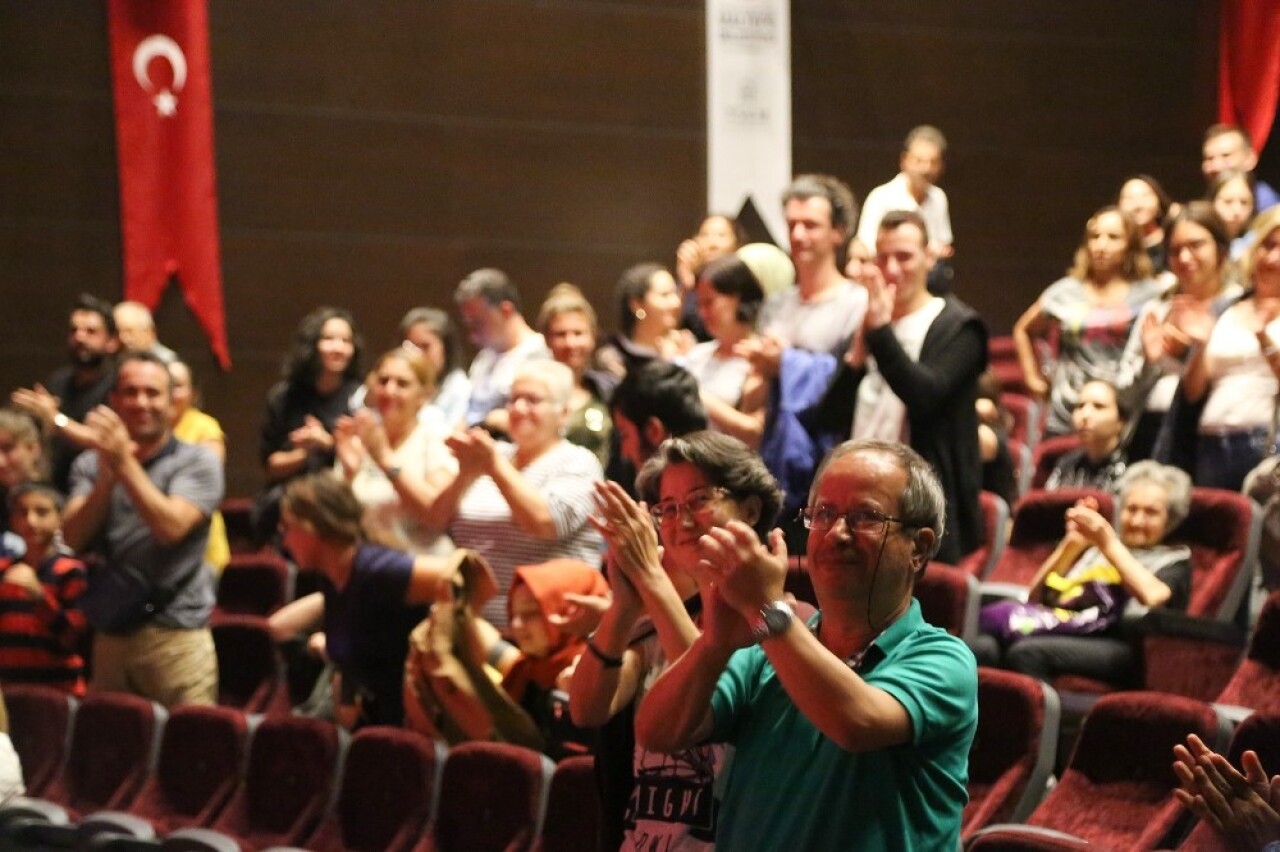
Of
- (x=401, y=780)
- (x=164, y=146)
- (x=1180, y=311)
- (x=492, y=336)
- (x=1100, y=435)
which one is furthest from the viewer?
(x=164, y=146)

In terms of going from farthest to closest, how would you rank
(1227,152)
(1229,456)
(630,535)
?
(1227,152) → (1229,456) → (630,535)

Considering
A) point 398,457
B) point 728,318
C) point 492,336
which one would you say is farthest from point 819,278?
point 492,336

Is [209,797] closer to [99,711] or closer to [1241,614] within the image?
[99,711]

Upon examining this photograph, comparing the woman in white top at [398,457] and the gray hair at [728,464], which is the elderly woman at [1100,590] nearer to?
the woman in white top at [398,457]

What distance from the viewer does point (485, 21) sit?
6.60 m

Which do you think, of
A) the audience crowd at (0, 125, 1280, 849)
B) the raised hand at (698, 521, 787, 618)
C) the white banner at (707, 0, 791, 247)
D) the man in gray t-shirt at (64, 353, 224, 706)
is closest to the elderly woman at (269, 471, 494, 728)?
the audience crowd at (0, 125, 1280, 849)

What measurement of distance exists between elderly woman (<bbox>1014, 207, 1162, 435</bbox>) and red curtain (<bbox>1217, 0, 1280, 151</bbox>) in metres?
2.63

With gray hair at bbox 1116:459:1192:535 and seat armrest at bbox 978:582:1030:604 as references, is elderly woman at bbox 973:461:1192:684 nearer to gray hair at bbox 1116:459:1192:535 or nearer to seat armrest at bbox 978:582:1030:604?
gray hair at bbox 1116:459:1192:535

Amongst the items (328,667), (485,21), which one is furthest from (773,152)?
(328,667)

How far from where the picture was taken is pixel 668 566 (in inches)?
81.6

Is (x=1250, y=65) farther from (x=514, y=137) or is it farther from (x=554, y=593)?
(x=554, y=593)

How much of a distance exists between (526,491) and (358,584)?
394mm

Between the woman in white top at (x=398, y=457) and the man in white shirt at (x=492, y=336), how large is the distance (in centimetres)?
54

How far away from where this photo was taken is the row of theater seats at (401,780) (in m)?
2.69
